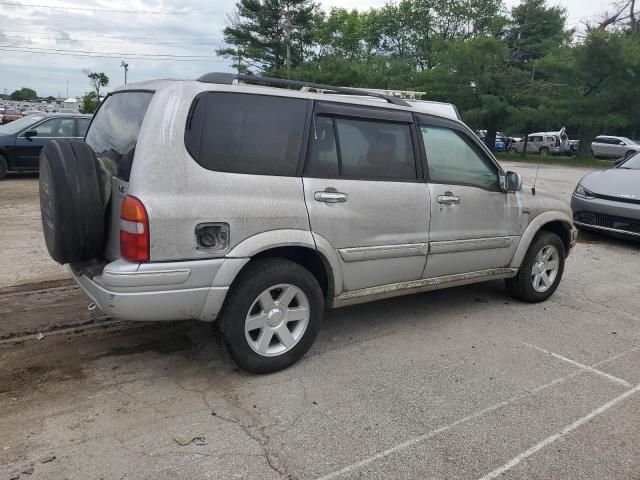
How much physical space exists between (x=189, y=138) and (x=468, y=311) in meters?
3.16

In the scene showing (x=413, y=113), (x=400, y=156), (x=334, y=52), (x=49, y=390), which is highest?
(x=334, y=52)

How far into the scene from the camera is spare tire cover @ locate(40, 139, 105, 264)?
313cm

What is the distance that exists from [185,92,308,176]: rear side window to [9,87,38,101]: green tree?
129 m

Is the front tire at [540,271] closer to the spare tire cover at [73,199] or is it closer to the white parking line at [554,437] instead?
the white parking line at [554,437]

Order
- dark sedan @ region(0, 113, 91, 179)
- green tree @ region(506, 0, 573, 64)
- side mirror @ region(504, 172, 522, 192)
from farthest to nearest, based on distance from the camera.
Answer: green tree @ region(506, 0, 573, 64) → dark sedan @ region(0, 113, 91, 179) → side mirror @ region(504, 172, 522, 192)

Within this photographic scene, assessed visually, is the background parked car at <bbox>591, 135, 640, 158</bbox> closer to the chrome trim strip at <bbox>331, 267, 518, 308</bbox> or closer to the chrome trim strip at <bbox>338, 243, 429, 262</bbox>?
the chrome trim strip at <bbox>331, 267, 518, 308</bbox>

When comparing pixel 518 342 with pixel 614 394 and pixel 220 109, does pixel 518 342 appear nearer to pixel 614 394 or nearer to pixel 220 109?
pixel 614 394

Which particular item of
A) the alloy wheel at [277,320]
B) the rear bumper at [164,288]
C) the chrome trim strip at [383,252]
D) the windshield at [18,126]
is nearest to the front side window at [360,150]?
the chrome trim strip at [383,252]

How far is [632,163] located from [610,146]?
2880 centimetres

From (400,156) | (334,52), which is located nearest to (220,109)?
(400,156)

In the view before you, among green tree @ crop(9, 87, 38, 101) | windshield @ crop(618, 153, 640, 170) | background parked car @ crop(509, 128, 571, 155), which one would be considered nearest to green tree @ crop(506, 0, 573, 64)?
background parked car @ crop(509, 128, 571, 155)

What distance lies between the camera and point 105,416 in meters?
3.05

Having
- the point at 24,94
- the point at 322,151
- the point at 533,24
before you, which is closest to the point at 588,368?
the point at 322,151

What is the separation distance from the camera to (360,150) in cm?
394
